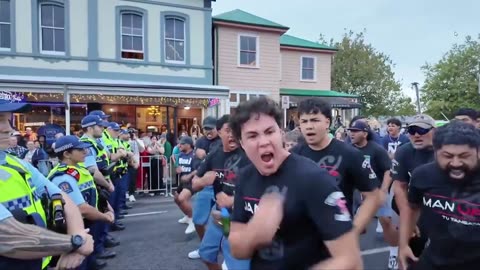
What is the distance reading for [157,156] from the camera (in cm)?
1194

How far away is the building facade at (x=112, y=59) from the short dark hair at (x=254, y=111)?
11869mm

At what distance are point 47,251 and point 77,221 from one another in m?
0.32

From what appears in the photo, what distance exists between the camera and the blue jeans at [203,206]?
5586 mm

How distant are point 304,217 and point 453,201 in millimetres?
1401

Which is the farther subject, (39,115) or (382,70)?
(382,70)

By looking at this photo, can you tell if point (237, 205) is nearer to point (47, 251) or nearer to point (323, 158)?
point (47, 251)

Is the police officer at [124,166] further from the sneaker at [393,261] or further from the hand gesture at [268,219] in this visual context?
the hand gesture at [268,219]

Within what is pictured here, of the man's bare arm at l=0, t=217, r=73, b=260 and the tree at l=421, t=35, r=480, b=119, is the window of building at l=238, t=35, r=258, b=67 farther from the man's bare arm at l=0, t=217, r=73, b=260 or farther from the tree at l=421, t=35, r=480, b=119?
the tree at l=421, t=35, r=480, b=119

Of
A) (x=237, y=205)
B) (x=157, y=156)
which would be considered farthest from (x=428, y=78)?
(x=237, y=205)

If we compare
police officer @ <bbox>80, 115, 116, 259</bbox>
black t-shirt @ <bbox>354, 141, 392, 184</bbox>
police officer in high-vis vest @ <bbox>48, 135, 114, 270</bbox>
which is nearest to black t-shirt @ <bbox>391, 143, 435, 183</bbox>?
black t-shirt @ <bbox>354, 141, 392, 184</bbox>

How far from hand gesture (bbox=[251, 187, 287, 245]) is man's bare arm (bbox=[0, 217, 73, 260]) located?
43.1 inches

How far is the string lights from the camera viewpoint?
14.2m

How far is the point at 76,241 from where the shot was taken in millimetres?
2154

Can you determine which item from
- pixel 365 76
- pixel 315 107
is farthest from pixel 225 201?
pixel 365 76
